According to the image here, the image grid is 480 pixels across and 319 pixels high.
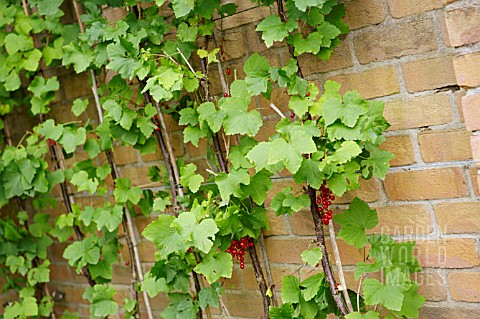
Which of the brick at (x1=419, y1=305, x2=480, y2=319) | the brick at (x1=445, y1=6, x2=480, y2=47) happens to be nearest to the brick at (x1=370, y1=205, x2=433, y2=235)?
the brick at (x1=419, y1=305, x2=480, y2=319)

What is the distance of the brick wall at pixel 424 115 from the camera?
63.2 inches

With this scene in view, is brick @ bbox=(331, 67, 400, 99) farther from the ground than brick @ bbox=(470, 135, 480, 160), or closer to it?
farther from the ground

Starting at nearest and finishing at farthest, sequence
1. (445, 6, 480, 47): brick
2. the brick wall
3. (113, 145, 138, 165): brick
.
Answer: (445, 6, 480, 47): brick → the brick wall → (113, 145, 138, 165): brick

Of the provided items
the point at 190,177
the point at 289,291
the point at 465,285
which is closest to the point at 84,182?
the point at 190,177

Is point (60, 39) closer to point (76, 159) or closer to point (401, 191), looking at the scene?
point (76, 159)

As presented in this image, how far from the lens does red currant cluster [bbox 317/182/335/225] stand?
68.6 inches

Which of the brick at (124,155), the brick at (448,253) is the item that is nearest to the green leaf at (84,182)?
the brick at (124,155)

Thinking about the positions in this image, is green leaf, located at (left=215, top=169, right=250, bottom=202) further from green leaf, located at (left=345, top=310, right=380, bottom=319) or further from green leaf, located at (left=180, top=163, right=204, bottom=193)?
green leaf, located at (left=345, top=310, right=380, bottom=319)

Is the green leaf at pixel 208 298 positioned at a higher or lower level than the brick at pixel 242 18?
lower

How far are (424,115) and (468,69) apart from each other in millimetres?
219

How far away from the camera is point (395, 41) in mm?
1694

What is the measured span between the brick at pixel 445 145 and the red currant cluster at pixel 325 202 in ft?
0.89

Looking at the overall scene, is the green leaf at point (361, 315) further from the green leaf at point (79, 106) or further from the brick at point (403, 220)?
the green leaf at point (79, 106)

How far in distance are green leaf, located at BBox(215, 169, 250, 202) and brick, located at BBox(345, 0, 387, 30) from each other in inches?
19.7
